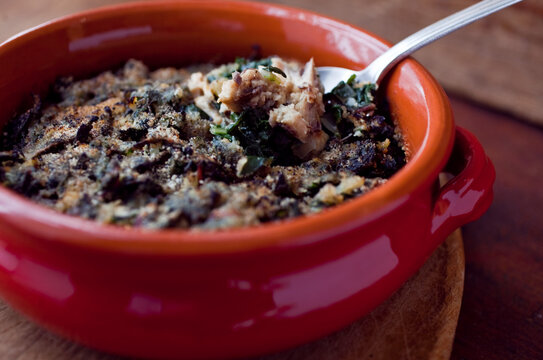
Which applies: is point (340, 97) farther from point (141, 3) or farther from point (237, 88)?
point (141, 3)

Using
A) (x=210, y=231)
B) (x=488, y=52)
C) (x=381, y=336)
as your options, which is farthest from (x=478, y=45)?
(x=210, y=231)

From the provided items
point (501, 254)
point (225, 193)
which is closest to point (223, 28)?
point (225, 193)

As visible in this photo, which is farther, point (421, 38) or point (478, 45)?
point (478, 45)

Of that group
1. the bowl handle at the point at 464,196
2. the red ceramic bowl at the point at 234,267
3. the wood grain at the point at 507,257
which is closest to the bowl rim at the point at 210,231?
the red ceramic bowl at the point at 234,267

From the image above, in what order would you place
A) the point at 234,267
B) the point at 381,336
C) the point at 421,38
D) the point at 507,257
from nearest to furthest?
the point at 234,267
the point at 381,336
the point at 421,38
the point at 507,257

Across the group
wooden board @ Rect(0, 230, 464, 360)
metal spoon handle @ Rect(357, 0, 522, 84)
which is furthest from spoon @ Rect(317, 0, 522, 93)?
wooden board @ Rect(0, 230, 464, 360)

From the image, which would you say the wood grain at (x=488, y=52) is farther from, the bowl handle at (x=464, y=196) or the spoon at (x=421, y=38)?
the bowl handle at (x=464, y=196)

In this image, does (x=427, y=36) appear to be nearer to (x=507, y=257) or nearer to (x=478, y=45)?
(x=507, y=257)
